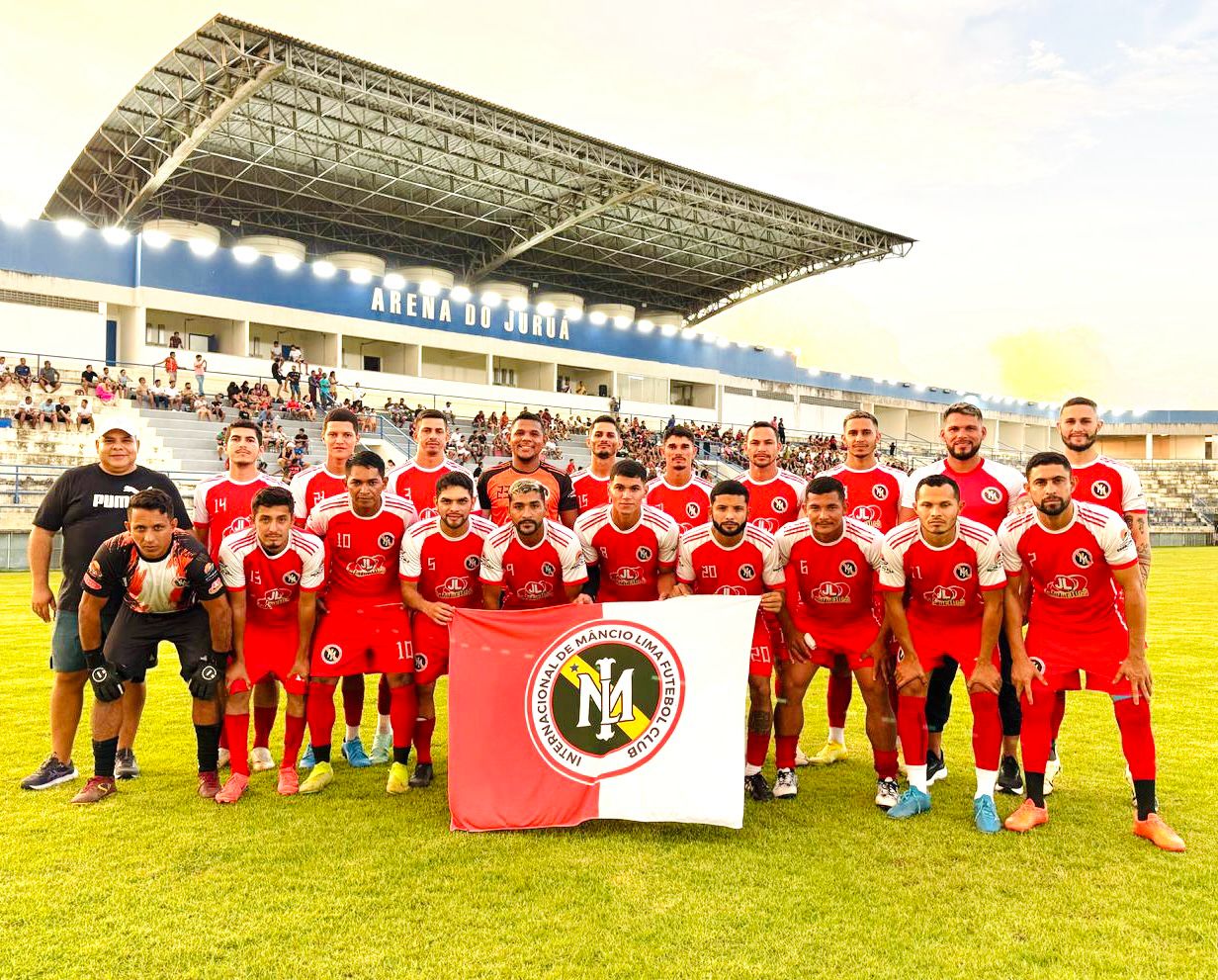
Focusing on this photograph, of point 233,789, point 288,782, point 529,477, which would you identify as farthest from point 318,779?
point 529,477

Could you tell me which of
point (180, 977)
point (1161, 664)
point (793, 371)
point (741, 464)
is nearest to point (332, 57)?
point (741, 464)

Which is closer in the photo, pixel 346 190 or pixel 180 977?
pixel 180 977

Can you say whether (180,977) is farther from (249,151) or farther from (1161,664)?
(249,151)

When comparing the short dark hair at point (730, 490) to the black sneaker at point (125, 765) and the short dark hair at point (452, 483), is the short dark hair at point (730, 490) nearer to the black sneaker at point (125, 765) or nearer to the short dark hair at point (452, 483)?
the short dark hair at point (452, 483)

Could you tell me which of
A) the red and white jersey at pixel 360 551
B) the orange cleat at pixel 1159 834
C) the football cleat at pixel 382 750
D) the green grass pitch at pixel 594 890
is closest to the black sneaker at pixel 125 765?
the green grass pitch at pixel 594 890

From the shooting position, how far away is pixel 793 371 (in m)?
52.9

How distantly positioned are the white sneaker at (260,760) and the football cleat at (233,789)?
53 cm

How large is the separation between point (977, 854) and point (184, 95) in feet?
106

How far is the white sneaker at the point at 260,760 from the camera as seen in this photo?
570cm

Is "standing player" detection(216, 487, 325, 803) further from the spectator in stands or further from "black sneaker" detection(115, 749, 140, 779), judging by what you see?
the spectator in stands

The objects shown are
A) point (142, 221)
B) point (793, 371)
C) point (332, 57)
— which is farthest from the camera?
point (793, 371)

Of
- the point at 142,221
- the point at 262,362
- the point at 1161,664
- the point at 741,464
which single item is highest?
the point at 142,221

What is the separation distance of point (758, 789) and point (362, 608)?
8.76 ft

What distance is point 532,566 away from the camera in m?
5.44
